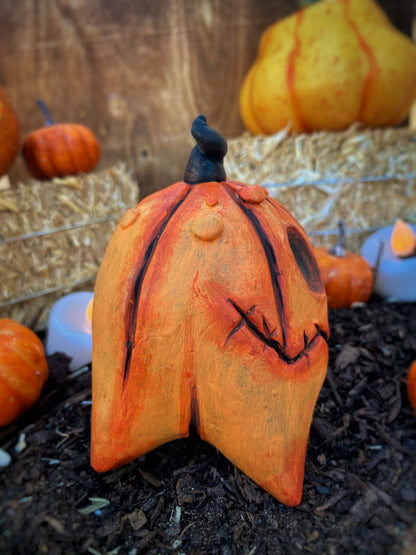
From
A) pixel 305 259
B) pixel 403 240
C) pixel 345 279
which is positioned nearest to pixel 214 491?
pixel 305 259

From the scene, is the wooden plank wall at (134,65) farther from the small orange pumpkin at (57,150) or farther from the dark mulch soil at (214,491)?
the dark mulch soil at (214,491)

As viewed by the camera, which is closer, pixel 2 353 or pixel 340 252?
pixel 2 353

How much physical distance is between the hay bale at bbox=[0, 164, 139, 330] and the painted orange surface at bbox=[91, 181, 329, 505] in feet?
3.75

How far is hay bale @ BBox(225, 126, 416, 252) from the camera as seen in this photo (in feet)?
7.18

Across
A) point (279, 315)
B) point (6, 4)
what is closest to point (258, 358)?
point (279, 315)

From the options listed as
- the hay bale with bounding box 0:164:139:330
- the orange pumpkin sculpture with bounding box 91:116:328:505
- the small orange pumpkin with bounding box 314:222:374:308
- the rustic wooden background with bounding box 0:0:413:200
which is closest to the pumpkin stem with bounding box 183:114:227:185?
the orange pumpkin sculpture with bounding box 91:116:328:505

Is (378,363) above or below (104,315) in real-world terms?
below

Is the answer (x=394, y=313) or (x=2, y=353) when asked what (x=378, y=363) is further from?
(x=2, y=353)

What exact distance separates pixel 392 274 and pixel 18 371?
1575 mm

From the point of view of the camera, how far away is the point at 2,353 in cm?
128

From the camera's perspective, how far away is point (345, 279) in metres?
1.86

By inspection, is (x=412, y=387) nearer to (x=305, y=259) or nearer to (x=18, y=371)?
(x=305, y=259)

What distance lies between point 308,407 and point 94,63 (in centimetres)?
237

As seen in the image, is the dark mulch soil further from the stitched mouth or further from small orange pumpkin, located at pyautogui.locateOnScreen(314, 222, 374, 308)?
small orange pumpkin, located at pyautogui.locateOnScreen(314, 222, 374, 308)
